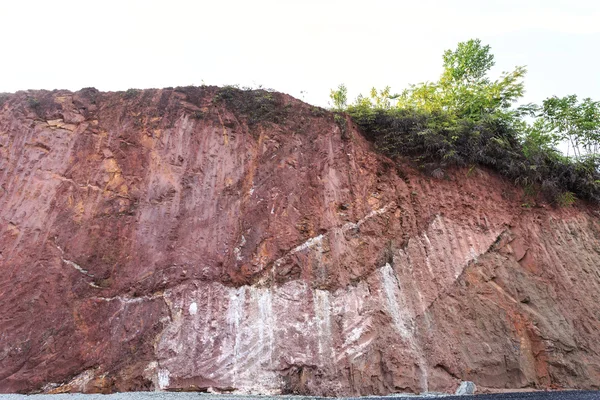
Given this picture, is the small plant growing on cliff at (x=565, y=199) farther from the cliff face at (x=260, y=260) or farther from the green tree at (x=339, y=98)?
the green tree at (x=339, y=98)

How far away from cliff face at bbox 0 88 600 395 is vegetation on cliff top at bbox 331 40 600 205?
647 mm

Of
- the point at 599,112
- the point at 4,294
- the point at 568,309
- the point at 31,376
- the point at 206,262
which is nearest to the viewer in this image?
the point at 31,376

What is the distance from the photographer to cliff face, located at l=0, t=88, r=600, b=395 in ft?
29.1

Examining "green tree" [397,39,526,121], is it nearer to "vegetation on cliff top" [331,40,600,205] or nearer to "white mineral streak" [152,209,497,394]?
"vegetation on cliff top" [331,40,600,205]

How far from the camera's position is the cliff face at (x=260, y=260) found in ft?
29.1

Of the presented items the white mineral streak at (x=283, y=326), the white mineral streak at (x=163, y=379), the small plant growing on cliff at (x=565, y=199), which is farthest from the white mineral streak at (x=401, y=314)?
the small plant growing on cliff at (x=565, y=199)

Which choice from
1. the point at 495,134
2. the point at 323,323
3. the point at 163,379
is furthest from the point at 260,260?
the point at 495,134

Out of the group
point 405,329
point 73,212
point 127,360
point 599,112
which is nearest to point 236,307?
point 127,360

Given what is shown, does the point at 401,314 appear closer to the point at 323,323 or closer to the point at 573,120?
the point at 323,323

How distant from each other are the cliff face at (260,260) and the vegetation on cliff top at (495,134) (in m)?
0.65

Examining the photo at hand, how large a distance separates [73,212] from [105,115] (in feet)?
9.57

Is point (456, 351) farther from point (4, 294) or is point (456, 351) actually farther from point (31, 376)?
point (4, 294)

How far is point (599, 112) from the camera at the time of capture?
14.7 meters

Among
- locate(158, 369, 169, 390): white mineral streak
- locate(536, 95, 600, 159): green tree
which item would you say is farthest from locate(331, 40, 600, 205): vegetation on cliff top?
locate(158, 369, 169, 390): white mineral streak
